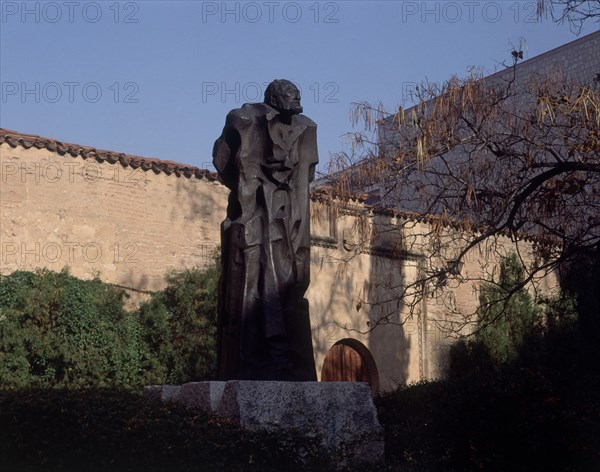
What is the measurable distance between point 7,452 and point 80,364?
A: 1001cm

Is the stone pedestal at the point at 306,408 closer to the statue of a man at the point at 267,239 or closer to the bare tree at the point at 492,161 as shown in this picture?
the statue of a man at the point at 267,239

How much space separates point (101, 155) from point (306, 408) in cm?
1189

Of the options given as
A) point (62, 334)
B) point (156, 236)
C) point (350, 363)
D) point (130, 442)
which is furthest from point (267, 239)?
point (350, 363)

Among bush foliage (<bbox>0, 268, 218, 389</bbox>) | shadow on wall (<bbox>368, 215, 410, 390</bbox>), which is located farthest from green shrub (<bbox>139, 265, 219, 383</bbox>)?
shadow on wall (<bbox>368, 215, 410, 390</bbox>)

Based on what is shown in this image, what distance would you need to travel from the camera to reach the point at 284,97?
7254 mm

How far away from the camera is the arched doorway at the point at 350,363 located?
1966 cm

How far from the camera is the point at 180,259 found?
18.1m

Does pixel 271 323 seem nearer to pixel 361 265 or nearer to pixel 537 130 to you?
pixel 537 130

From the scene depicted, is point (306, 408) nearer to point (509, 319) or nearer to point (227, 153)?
point (227, 153)

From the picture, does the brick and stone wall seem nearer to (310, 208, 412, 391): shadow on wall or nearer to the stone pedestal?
(310, 208, 412, 391): shadow on wall

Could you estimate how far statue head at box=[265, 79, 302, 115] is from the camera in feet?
23.8

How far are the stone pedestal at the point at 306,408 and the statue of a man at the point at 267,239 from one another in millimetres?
344

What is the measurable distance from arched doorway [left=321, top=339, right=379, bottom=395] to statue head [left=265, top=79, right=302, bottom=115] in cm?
1265

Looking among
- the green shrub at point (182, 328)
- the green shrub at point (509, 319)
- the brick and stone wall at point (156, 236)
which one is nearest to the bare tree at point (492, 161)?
the brick and stone wall at point (156, 236)
